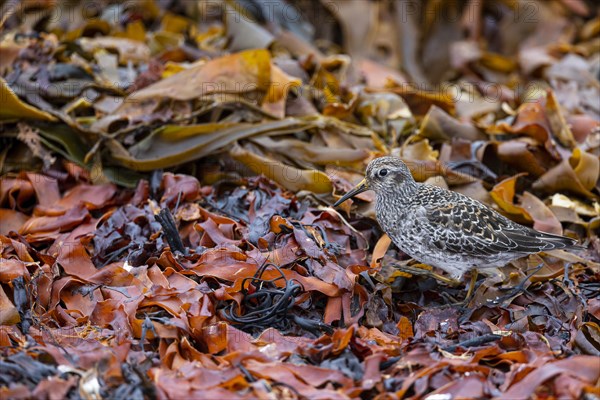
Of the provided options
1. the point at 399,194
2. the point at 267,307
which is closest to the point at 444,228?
the point at 399,194

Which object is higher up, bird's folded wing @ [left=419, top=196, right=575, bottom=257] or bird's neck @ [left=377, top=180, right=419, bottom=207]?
bird's neck @ [left=377, top=180, right=419, bottom=207]

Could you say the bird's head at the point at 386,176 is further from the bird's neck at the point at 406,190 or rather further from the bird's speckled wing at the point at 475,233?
the bird's speckled wing at the point at 475,233

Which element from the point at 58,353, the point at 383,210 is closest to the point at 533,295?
the point at 383,210

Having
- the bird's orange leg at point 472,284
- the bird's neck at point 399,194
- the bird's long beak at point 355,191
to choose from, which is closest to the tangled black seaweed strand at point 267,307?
the bird's long beak at point 355,191

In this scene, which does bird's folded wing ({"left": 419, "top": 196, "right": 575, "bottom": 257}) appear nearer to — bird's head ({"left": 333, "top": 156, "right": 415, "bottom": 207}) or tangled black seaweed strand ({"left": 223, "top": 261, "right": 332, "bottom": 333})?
bird's head ({"left": 333, "top": 156, "right": 415, "bottom": 207})

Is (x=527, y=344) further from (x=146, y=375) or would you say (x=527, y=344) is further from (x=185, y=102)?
(x=185, y=102)

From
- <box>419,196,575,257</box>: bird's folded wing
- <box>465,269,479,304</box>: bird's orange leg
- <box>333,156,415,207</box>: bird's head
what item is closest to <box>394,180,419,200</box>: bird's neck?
<box>333,156,415,207</box>: bird's head
